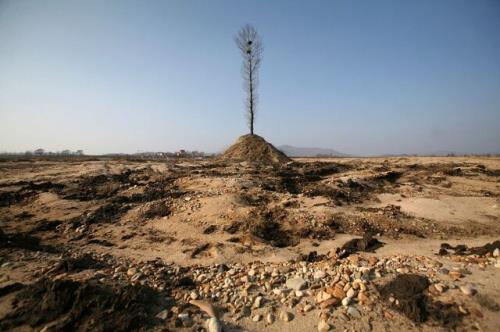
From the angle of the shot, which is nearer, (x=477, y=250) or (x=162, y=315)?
(x=162, y=315)

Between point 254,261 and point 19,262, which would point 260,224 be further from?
point 19,262

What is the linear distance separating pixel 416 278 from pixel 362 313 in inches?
43.5

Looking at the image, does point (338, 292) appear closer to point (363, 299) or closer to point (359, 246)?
point (363, 299)

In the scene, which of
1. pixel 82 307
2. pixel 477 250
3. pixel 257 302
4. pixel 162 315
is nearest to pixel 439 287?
pixel 477 250

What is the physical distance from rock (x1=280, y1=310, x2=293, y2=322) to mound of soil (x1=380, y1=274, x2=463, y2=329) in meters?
1.31

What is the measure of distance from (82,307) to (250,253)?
3088mm

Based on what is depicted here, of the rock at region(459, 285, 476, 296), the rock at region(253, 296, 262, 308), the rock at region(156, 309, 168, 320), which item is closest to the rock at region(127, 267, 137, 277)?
the rock at region(156, 309, 168, 320)

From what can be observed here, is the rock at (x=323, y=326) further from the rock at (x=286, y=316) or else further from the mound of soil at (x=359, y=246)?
the mound of soil at (x=359, y=246)

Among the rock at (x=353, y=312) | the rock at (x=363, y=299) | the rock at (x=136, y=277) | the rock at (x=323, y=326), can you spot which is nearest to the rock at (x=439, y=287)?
the rock at (x=363, y=299)

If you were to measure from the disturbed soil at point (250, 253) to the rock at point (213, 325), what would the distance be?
115 mm

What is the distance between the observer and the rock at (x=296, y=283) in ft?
13.1

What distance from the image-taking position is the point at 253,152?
63.8 feet

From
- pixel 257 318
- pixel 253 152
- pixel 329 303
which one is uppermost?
pixel 253 152

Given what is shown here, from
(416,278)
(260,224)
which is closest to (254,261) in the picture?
(260,224)
